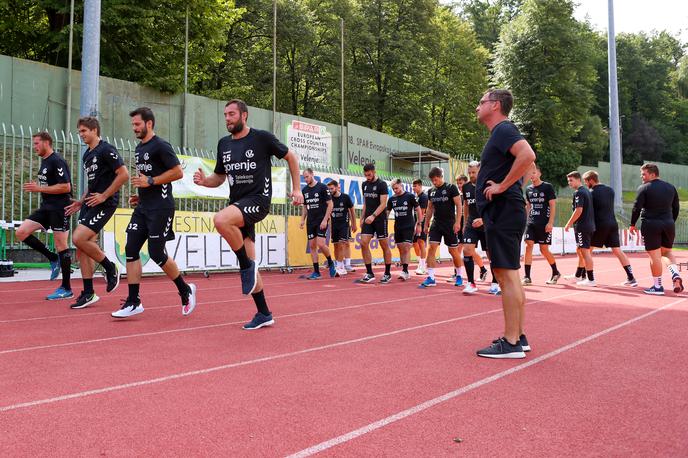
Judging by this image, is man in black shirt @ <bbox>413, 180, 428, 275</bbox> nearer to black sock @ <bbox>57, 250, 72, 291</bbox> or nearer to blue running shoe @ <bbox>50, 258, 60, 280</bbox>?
blue running shoe @ <bbox>50, 258, 60, 280</bbox>

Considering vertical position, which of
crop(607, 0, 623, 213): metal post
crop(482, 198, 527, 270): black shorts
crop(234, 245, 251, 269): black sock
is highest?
crop(607, 0, 623, 213): metal post

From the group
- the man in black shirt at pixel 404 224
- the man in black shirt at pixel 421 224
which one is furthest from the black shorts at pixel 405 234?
the man in black shirt at pixel 421 224

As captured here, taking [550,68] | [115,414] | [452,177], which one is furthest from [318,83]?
[115,414]

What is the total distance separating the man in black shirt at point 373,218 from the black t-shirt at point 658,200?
4369 millimetres

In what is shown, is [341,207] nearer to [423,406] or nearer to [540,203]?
[540,203]

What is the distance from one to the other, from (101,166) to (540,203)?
784cm

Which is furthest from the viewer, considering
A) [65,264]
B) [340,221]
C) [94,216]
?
[340,221]

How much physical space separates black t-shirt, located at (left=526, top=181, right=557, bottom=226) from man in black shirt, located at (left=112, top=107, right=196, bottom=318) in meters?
7.25

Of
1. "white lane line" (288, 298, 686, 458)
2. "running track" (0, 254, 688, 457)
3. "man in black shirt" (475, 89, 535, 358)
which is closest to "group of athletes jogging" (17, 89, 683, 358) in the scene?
"man in black shirt" (475, 89, 535, 358)

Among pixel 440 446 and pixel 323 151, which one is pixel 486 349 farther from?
pixel 323 151

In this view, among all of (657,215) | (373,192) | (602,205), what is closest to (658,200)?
(657,215)

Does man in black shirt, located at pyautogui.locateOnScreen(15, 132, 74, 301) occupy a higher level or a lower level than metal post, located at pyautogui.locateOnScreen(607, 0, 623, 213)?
lower

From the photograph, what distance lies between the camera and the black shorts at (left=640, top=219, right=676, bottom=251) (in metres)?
9.34

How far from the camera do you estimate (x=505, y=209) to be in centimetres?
483
